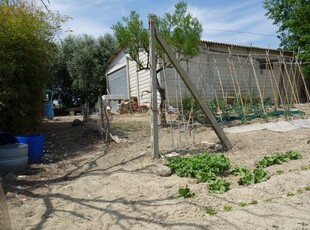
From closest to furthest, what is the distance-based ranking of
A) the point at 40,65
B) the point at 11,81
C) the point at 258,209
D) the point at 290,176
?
1. the point at 258,209
2. the point at 290,176
3. the point at 11,81
4. the point at 40,65

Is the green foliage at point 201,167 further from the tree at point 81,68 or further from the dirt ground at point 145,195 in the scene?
the tree at point 81,68

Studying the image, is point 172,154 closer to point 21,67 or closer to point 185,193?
point 185,193

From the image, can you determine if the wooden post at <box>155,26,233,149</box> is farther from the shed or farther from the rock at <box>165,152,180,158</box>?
the shed

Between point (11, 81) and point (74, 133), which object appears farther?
point (74, 133)

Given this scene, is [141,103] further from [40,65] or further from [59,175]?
[59,175]

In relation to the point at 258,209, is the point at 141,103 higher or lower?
higher

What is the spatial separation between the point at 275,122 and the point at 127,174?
15.0ft

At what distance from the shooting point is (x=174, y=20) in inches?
322

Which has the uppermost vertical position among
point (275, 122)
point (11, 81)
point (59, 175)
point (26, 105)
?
point (11, 81)

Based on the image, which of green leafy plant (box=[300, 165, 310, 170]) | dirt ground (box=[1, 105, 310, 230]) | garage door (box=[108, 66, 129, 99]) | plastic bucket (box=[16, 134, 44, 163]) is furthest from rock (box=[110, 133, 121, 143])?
garage door (box=[108, 66, 129, 99])

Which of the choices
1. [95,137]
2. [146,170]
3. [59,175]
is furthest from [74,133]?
[146,170]

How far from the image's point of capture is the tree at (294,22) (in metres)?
15.6

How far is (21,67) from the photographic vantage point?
21.6 feet

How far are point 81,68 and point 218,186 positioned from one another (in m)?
17.1
